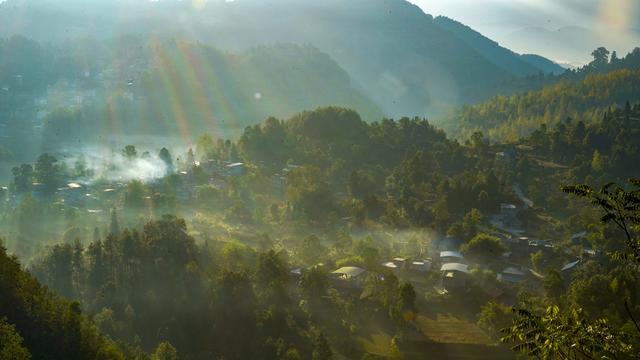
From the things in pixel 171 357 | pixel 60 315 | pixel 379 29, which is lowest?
pixel 171 357

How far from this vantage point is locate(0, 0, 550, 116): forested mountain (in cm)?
11475

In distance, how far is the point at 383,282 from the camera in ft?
71.7

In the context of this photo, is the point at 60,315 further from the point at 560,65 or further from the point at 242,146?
the point at 560,65

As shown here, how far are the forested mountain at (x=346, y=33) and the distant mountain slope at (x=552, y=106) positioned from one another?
34.6 m

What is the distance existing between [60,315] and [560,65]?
18536 cm

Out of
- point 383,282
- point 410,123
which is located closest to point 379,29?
point 410,123

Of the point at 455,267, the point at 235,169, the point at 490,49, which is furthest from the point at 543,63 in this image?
the point at 455,267

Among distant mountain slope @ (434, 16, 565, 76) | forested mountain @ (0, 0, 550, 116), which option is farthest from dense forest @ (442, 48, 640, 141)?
distant mountain slope @ (434, 16, 565, 76)

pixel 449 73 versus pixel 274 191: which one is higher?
pixel 449 73

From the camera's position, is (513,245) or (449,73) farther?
(449,73)

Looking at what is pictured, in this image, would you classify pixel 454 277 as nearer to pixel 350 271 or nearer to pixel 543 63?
pixel 350 271

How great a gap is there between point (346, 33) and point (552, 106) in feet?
254

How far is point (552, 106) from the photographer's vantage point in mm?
69188

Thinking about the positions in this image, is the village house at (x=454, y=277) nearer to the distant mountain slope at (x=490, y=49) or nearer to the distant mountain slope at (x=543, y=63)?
the distant mountain slope at (x=490, y=49)
